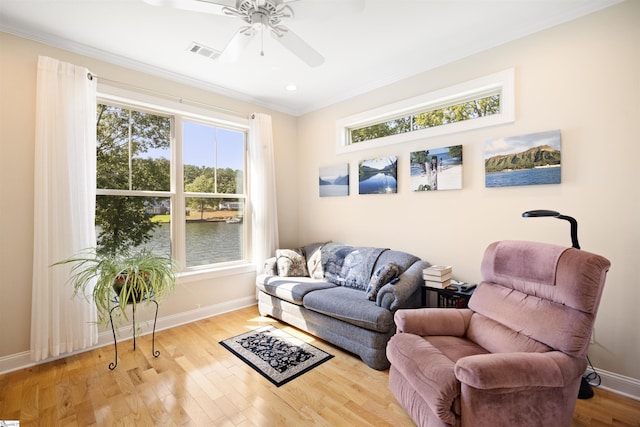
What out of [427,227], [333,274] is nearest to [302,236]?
[333,274]

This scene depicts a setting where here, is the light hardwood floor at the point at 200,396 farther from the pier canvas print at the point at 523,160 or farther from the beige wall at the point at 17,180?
the pier canvas print at the point at 523,160

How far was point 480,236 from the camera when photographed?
2.68 meters

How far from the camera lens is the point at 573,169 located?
2.22 meters

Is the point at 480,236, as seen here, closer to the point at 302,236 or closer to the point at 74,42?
the point at 302,236

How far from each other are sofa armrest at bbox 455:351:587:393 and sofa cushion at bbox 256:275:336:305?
1.84 metres

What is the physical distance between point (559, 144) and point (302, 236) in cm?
329

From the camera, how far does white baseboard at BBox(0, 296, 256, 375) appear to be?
2385mm

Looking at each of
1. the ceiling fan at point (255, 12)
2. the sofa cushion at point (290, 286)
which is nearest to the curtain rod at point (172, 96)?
the ceiling fan at point (255, 12)

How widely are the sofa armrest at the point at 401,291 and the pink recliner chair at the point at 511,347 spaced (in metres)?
0.39

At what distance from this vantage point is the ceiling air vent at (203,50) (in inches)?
102

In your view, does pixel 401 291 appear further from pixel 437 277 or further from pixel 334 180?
pixel 334 180

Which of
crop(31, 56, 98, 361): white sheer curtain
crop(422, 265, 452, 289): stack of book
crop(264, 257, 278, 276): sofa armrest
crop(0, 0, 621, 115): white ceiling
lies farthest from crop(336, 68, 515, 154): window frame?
crop(31, 56, 98, 361): white sheer curtain

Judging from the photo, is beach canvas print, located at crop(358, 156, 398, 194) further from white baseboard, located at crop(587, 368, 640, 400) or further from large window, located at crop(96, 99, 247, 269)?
white baseboard, located at crop(587, 368, 640, 400)

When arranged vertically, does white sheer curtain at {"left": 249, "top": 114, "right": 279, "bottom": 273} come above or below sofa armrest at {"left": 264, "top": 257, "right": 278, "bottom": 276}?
above
